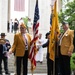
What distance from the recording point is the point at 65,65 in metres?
13.7

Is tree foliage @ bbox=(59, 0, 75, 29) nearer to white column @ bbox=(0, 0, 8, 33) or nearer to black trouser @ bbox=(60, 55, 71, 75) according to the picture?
black trouser @ bbox=(60, 55, 71, 75)

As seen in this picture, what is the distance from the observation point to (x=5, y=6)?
38000mm

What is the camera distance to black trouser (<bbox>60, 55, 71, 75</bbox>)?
13.6 m

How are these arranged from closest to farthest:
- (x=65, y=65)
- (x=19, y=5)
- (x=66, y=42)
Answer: (x=66, y=42)
(x=65, y=65)
(x=19, y=5)

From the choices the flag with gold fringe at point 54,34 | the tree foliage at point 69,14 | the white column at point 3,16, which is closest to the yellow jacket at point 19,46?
the flag with gold fringe at point 54,34

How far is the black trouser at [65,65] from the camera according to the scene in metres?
13.6

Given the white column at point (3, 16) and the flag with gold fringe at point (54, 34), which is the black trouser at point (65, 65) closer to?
the flag with gold fringe at point (54, 34)

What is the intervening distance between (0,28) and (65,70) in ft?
80.1

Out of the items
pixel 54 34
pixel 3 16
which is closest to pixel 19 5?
pixel 3 16

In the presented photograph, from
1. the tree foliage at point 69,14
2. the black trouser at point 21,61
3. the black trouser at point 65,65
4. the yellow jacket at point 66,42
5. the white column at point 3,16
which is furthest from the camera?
the white column at point 3,16

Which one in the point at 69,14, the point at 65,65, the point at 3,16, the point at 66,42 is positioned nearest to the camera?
the point at 66,42

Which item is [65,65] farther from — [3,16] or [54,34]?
[3,16]

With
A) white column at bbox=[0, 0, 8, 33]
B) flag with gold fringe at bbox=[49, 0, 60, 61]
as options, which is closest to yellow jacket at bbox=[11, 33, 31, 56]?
flag with gold fringe at bbox=[49, 0, 60, 61]

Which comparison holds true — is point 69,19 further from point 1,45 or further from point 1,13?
point 1,13
